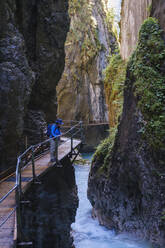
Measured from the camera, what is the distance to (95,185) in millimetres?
10656

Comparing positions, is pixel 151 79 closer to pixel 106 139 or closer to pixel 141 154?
pixel 141 154

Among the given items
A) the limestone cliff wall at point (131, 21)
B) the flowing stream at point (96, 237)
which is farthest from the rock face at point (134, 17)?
the flowing stream at point (96, 237)

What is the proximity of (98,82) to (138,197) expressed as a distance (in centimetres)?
2661

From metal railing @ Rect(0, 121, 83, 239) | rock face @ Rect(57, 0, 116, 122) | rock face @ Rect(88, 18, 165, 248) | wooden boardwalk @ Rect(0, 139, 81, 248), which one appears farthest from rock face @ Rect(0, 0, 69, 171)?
rock face @ Rect(57, 0, 116, 122)

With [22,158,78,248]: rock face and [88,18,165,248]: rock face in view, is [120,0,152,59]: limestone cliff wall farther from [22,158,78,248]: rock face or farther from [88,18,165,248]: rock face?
[22,158,78,248]: rock face

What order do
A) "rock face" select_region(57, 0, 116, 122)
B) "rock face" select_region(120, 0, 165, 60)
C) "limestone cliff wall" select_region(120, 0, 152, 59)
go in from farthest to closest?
1. "rock face" select_region(57, 0, 116, 122)
2. "limestone cliff wall" select_region(120, 0, 152, 59)
3. "rock face" select_region(120, 0, 165, 60)

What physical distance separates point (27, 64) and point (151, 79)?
4.48 metres

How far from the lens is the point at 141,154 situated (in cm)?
757

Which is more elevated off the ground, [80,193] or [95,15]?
[95,15]

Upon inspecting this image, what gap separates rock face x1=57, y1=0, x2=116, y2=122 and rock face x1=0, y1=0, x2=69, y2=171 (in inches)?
654

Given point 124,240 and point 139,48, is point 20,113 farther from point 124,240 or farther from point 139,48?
point 124,240

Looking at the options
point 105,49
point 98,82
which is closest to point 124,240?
point 98,82

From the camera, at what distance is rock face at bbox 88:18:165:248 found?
695 cm

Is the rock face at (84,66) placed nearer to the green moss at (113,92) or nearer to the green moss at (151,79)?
the green moss at (113,92)
